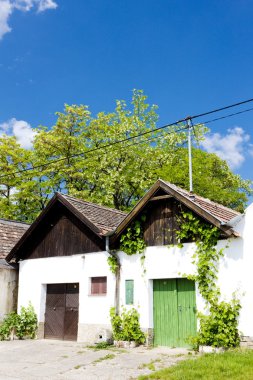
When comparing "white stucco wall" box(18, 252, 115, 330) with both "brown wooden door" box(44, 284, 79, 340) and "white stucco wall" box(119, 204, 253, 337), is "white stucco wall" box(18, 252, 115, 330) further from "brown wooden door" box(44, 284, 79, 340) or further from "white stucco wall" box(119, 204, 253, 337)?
"white stucco wall" box(119, 204, 253, 337)

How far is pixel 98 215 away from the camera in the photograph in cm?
1638

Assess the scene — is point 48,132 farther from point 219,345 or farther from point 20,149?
point 219,345

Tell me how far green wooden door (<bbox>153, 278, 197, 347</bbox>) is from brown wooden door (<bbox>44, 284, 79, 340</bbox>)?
373 cm

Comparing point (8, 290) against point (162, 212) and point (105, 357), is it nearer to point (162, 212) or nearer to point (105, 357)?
point (105, 357)

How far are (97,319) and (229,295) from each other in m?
5.23

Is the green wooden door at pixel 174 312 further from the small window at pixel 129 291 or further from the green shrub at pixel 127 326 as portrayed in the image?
the small window at pixel 129 291

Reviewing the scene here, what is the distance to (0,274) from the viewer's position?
680 inches

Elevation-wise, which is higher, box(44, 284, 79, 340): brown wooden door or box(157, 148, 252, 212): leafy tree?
box(157, 148, 252, 212): leafy tree

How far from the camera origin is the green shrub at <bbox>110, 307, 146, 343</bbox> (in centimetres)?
1318

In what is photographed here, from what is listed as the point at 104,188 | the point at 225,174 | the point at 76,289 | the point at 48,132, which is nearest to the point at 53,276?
the point at 76,289

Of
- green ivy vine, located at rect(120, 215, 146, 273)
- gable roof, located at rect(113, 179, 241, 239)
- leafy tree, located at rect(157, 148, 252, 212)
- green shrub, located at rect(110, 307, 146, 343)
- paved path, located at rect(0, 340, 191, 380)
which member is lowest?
paved path, located at rect(0, 340, 191, 380)

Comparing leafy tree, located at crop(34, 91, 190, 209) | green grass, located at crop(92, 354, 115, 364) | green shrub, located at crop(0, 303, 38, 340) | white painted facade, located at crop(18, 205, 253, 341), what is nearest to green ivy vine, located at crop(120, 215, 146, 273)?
white painted facade, located at crop(18, 205, 253, 341)

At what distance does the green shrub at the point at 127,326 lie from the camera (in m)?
13.2

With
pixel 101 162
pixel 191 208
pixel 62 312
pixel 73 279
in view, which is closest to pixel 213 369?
pixel 191 208
